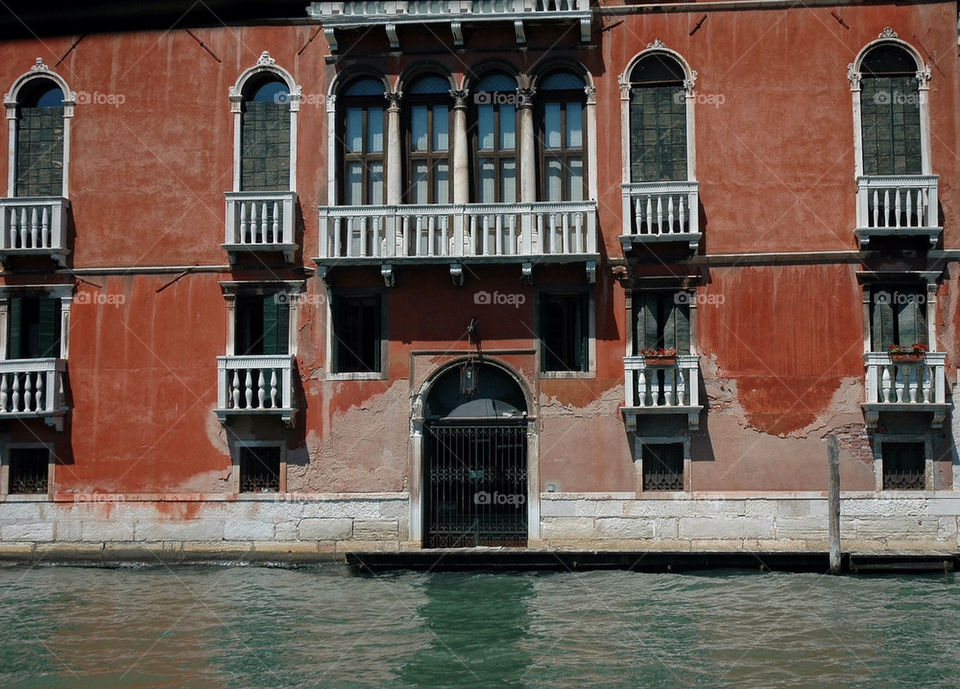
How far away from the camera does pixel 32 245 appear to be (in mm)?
17516

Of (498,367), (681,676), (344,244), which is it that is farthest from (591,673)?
(344,244)

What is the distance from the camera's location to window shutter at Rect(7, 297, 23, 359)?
58.0ft

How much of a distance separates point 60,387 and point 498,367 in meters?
6.97

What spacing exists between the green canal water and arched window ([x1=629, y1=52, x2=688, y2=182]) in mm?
6220

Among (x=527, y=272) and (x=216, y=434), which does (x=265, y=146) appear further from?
(x=527, y=272)

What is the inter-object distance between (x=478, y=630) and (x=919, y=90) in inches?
417

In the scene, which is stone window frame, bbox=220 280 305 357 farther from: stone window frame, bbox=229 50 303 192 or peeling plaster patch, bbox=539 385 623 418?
peeling plaster patch, bbox=539 385 623 418

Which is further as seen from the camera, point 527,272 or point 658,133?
point 658,133

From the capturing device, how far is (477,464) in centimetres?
1712

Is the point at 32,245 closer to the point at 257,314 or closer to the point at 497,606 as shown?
the point at 257,314

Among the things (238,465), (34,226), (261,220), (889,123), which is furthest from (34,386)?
(889,123)

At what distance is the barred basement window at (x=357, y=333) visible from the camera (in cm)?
1739

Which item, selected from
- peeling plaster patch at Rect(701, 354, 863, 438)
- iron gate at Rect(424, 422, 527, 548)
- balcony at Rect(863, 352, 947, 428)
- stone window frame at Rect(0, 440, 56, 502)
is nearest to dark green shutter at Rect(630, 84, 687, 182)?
peeling plaster patch at Rect(701, 354, 863, 438)

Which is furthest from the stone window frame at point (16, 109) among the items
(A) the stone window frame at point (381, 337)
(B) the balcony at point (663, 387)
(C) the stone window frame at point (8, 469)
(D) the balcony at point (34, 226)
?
(B) the balcony at point (663, 387)
